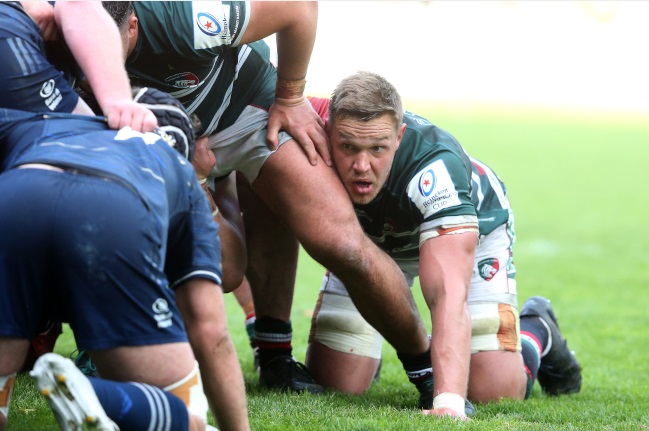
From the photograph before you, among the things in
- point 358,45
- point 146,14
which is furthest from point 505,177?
point 146,14

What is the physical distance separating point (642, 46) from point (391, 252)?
2869cm

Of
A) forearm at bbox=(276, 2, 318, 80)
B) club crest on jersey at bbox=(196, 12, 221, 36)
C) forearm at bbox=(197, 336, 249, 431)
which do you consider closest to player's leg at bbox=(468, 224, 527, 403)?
forearm at bbox=(276, 2, 318, 80)

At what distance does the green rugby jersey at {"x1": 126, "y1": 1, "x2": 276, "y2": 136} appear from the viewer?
4.18 metres

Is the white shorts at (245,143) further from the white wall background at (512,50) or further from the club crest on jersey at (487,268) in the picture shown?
the white wall background at (512,50)

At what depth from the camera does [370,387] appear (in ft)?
17.1

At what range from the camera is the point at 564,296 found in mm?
9039

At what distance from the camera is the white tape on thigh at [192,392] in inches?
113

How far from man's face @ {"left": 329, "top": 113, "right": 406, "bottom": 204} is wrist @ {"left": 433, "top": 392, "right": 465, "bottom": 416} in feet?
3.17

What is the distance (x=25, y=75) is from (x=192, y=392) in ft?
3.82

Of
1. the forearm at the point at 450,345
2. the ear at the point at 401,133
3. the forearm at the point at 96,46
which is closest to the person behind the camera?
the forearm at the point at 96,46

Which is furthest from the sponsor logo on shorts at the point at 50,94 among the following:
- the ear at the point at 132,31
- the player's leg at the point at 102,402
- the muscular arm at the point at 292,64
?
the muscular arm at the point at 292,64

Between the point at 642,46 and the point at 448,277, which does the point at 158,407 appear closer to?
the point at 448,277

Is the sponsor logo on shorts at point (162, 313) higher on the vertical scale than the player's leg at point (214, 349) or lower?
higher

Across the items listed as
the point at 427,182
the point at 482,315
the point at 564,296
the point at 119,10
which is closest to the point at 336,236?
the point at 427,182
